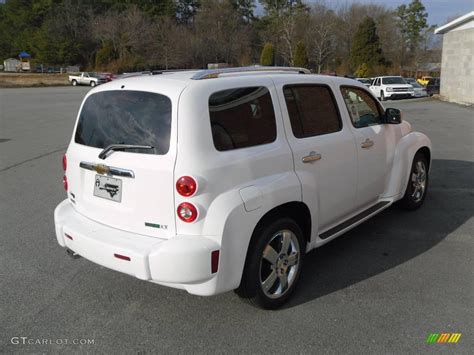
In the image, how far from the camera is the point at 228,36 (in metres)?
68.5

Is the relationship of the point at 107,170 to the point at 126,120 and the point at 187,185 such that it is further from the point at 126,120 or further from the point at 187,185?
the point at 187,185

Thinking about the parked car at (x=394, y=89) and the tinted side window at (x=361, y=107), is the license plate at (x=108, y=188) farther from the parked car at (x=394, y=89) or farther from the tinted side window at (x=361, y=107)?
the parked car at (x=394, y=89)

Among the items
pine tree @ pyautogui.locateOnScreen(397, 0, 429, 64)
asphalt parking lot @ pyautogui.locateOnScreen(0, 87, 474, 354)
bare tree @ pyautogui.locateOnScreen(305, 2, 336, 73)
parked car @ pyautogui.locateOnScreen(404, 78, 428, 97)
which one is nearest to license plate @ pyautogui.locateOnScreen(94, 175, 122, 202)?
asphalt parking lot @ pyautogui.locateOnScreen(0, 87, 474, 354)

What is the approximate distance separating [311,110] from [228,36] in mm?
68134

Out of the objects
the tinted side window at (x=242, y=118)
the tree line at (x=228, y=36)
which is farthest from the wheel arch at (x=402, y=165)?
the tree line at (x=228, y=36)

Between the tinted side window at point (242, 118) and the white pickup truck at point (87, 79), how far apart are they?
151 ft

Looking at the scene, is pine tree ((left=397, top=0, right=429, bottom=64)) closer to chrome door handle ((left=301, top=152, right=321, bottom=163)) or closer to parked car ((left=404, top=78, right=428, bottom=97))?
parked car ((left=404, top=78, right=428, bottom=97))

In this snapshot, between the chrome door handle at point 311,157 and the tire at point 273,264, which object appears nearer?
the tire at point 273,264

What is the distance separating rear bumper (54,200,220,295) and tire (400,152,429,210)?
3.38 meters

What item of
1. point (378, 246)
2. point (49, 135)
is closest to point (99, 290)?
point (378, 246)

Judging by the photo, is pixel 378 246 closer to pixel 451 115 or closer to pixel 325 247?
pixel 325 247

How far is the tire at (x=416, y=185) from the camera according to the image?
17.8 ft

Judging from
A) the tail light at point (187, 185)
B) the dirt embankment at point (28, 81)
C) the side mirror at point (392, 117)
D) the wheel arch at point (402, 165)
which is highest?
the dirt embankment at point (28, 81)

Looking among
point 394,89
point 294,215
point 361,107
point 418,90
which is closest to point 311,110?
point 294,215
